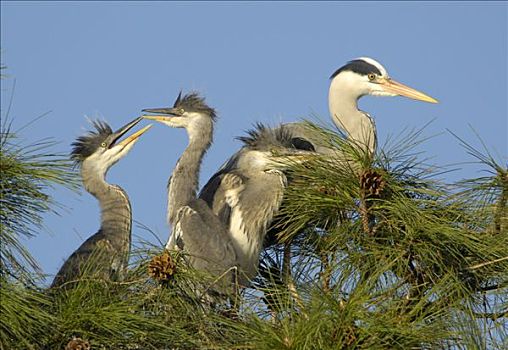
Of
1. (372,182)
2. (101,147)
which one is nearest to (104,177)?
(101,147)

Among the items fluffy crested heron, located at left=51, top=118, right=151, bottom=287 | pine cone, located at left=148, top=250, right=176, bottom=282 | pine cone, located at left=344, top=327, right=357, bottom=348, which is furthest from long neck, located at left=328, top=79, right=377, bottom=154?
pine cone, located at left=344, top=327, right=357, bottom=348

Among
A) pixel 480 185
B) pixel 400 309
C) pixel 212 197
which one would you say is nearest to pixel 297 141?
pixel 212 197

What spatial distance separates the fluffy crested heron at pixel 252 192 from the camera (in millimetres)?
6055

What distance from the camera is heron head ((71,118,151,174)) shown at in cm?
660

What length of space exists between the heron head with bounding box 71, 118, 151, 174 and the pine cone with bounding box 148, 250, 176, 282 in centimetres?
266

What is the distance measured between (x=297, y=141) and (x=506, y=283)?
2172mm

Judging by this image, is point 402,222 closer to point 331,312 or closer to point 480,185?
point 480,185

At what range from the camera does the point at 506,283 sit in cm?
436

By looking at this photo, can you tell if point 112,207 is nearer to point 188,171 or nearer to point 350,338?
point 188,171

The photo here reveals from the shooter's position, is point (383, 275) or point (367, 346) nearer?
point (367, 346)

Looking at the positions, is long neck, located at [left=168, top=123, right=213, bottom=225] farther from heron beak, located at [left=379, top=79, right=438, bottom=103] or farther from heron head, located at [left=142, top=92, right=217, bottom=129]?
heron beak, located at [left=379, top=79, right=438, bottom=103]

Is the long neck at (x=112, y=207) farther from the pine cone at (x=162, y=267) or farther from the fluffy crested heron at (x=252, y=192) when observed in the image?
the pine cone at (x=162, y=267)

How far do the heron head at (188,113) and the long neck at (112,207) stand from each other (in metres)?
0.48

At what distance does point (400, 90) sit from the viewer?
23.5 ft
